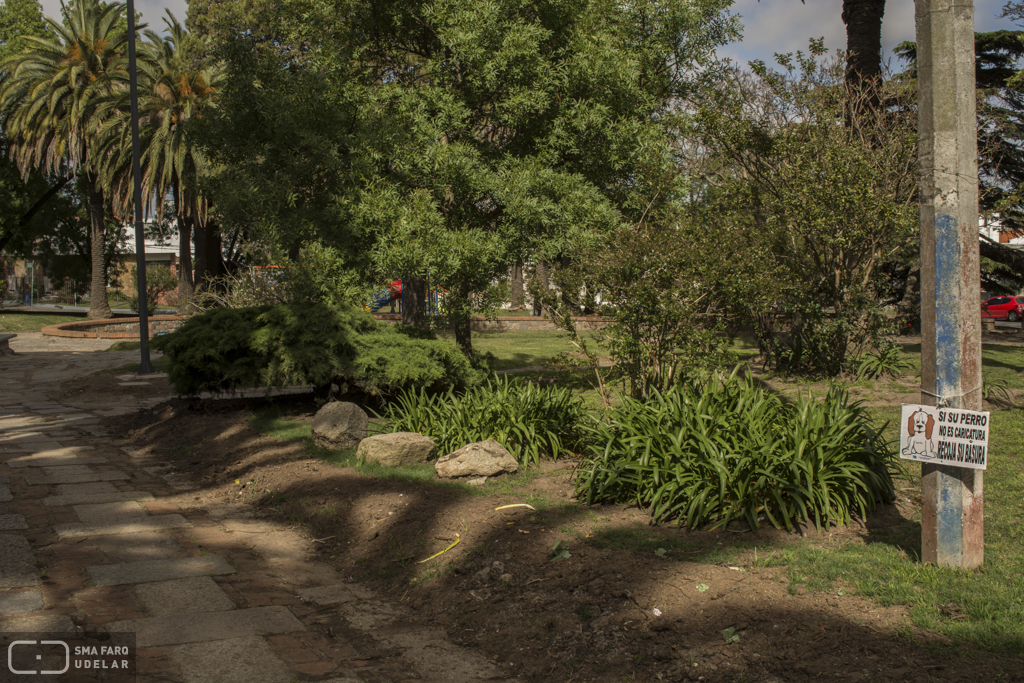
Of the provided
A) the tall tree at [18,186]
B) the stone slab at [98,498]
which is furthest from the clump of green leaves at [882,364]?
the tall tree at [18,186]

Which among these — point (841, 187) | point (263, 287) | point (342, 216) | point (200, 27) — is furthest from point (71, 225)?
point (841, 187)

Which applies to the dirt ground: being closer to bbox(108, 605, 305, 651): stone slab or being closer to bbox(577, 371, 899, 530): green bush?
bbox(577, 371, 899, 530): green bush

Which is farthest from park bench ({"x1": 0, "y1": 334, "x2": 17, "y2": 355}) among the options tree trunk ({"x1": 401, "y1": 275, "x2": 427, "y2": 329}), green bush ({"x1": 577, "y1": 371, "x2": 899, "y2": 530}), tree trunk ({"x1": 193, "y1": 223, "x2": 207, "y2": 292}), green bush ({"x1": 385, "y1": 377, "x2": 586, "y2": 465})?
green bush ({"x1": 577, "y1": 371, "x2": 899, "y2": 530})

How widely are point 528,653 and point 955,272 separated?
304 centimetres

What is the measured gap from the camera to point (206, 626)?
423 centimetres

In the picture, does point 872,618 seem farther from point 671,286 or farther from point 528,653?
point 671,286


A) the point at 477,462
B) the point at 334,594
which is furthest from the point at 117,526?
the point at 477,462

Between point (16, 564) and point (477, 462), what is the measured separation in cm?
336

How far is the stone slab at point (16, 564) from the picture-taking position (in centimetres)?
473

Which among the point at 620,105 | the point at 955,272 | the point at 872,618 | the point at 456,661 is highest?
the point at 620,105

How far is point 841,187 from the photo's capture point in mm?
10680

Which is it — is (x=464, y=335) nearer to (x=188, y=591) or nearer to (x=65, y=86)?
(x=188, y=591)

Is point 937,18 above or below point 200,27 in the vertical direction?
below

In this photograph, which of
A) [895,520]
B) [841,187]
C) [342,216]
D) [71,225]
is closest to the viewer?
[895,520]
